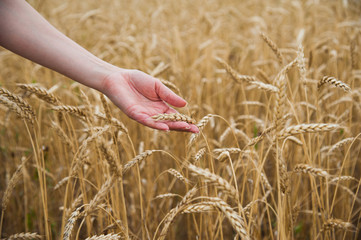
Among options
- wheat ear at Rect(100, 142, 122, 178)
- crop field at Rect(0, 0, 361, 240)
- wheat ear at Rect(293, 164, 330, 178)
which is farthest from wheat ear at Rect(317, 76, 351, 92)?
wheat ear at Rect(100, 142, 122, 178)

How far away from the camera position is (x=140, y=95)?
1402 mm

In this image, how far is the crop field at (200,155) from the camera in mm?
1005

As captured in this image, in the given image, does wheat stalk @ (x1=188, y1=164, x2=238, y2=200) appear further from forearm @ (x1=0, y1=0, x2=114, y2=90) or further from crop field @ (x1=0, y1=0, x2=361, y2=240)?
forearm @ (x1=0, y1=0, x2=114, y2=90)

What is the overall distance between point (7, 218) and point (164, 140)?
1199mm

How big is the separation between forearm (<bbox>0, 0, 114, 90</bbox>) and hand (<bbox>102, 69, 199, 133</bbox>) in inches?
2.8

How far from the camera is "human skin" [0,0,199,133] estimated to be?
1206mm

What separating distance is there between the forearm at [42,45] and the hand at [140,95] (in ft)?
0.24

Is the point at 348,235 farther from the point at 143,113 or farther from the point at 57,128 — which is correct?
the point at 57,128

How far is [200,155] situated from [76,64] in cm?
75

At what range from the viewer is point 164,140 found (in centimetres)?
202

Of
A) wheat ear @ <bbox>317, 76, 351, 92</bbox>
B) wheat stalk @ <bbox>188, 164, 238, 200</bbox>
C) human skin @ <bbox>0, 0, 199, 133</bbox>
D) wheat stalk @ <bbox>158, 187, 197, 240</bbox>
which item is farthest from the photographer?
human skin @ <bbox>0, 0, 199, 133</bbox>

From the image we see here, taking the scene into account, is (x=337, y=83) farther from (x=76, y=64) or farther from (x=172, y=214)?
(x=76, y=64)

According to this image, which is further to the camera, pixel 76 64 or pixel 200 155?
pixel 76 64

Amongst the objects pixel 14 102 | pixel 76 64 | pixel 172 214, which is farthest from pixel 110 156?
pixel 76 64
